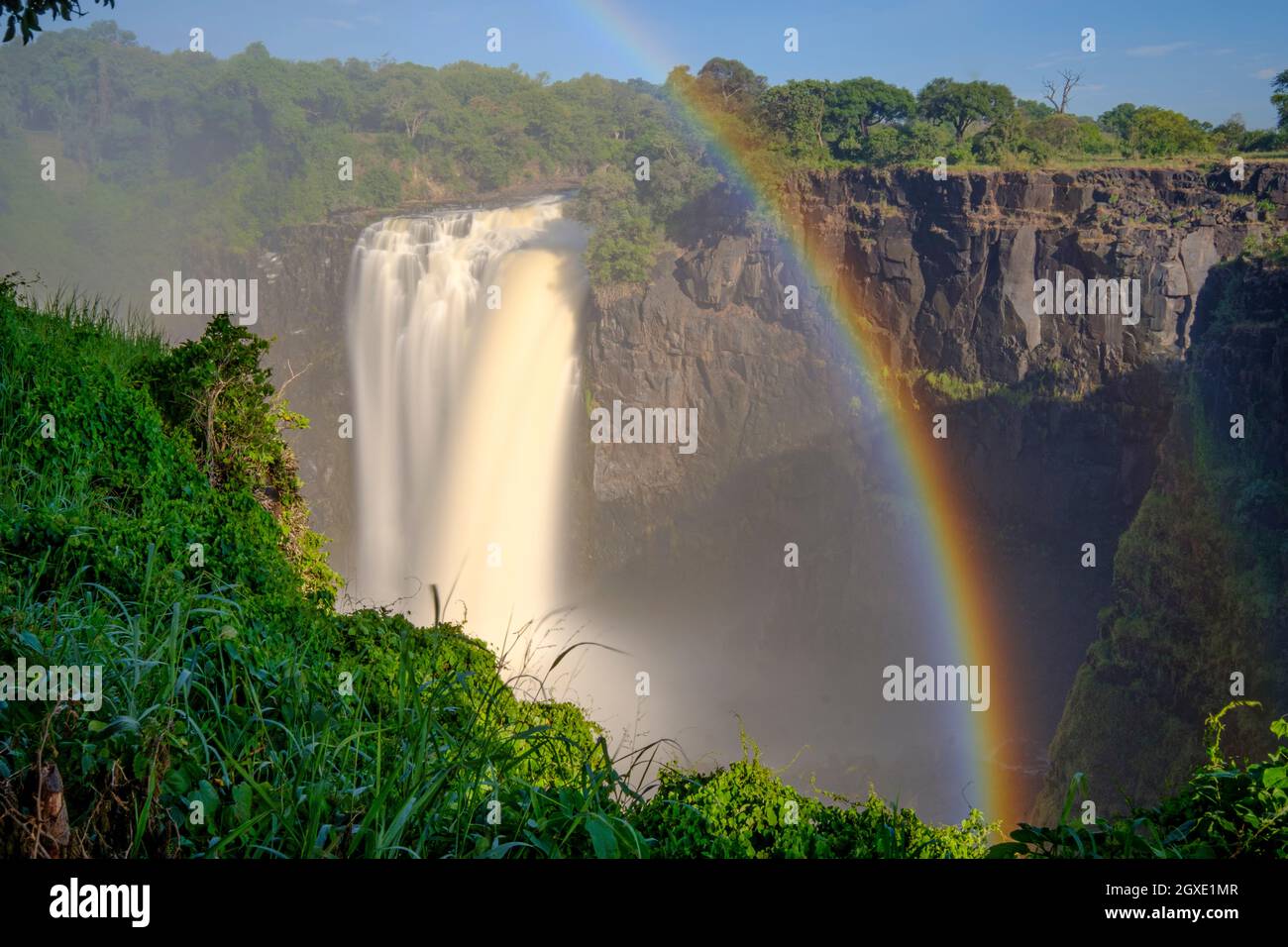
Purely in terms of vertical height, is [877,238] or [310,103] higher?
[310,103]

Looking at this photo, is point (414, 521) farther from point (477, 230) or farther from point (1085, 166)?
point (1085, 166)

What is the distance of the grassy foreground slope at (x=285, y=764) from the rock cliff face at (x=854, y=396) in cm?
3117

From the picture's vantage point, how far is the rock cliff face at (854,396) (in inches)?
1363

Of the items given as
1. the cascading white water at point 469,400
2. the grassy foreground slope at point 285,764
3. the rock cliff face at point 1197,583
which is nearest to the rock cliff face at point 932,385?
the cascading white water at point 469,400

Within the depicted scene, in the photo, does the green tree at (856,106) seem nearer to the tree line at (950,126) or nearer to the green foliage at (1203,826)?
the tree line at (950,126)

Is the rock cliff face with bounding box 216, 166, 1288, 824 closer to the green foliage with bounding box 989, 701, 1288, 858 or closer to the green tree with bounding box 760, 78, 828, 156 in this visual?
the green tree with bounding box 760, 78, 828, 156

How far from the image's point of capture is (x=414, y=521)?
43844 millimetres

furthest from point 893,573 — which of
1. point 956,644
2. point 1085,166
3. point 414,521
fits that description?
point 414,521

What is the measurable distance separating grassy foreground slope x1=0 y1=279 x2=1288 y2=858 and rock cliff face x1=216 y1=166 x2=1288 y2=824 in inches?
1227

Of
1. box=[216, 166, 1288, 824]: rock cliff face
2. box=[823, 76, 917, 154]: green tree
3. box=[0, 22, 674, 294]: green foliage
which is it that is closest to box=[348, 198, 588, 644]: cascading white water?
box=[216, 166, 1288, 824]: rock cliff face

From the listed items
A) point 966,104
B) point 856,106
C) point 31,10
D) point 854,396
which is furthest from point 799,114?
point 31,10

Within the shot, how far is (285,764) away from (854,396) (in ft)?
130

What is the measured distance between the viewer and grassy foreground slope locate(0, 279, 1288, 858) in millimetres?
2633
